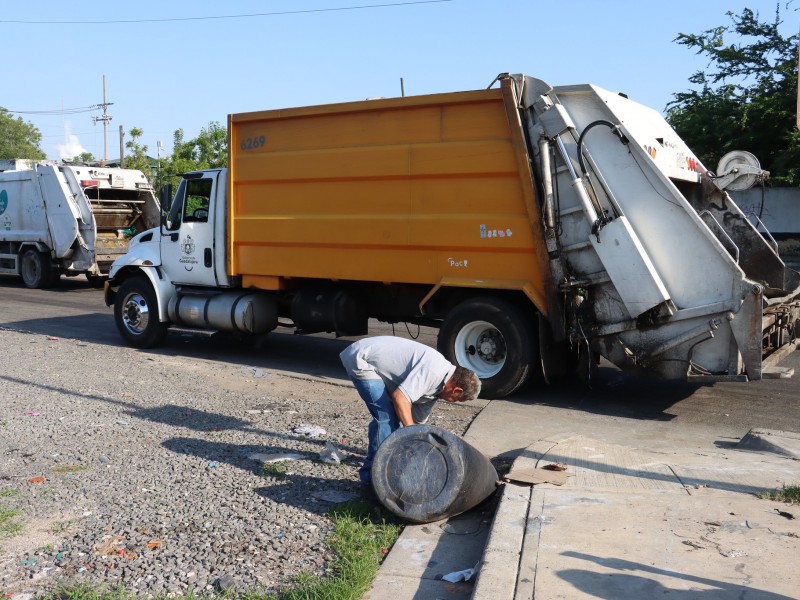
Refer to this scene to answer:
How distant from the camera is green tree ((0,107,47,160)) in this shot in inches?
2741

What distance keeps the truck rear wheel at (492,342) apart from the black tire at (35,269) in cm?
1341

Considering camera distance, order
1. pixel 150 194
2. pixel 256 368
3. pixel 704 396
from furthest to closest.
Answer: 1. pixel 150 194
2. pixel 256 368
3. pixel 704 396

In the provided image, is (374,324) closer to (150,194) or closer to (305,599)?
(150,194)

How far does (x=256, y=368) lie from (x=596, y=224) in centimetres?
444

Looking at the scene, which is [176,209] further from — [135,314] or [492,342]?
[492,342]

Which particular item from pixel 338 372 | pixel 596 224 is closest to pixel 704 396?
pixel 596 224

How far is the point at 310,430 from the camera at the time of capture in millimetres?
6879

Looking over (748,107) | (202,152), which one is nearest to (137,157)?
(202,152)

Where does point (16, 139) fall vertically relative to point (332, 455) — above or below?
above

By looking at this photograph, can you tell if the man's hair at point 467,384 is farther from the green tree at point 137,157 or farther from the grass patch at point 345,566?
the green tree at point 137,157

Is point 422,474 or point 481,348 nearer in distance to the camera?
point 422,474

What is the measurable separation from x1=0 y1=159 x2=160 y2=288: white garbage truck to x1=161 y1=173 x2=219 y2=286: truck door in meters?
Result: 7.79

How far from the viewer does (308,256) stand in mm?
9578

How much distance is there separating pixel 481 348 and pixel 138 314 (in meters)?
4.95
